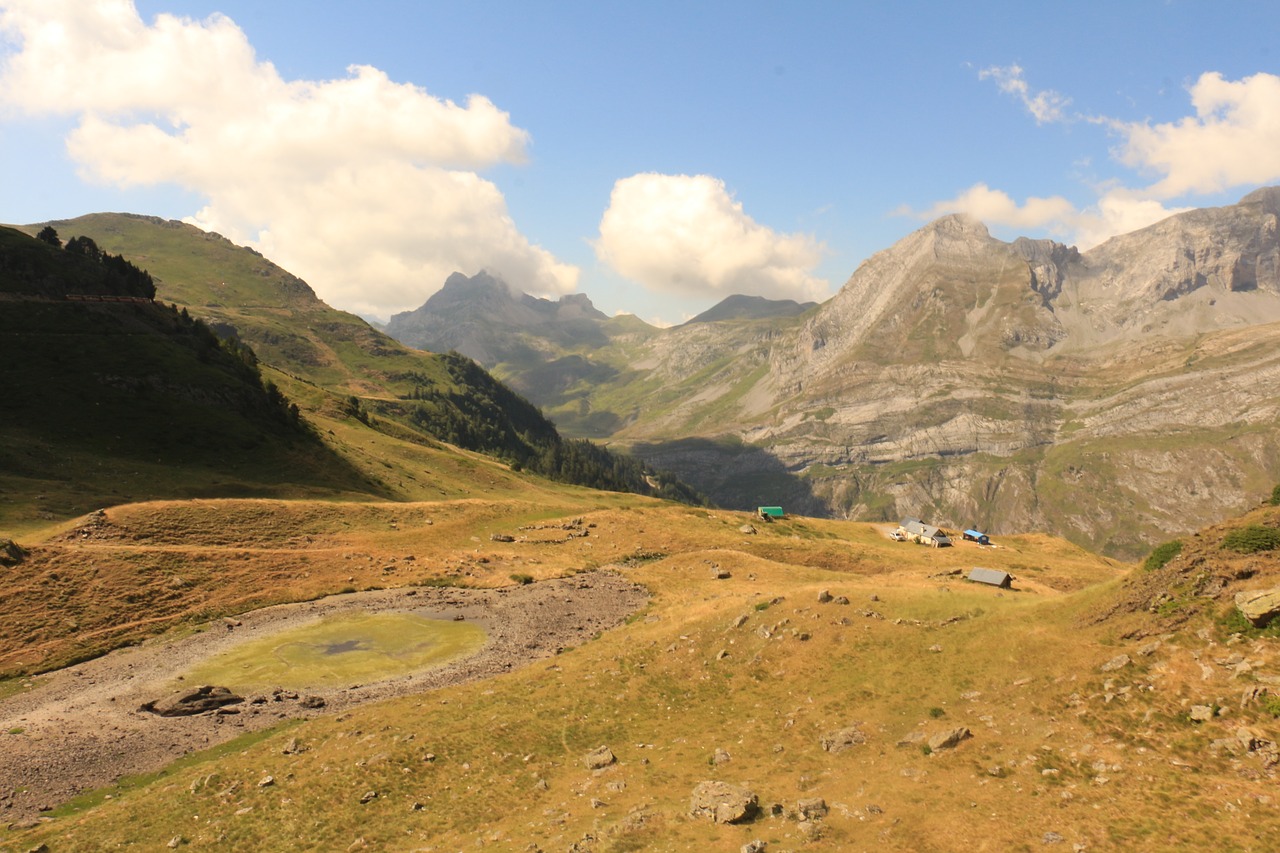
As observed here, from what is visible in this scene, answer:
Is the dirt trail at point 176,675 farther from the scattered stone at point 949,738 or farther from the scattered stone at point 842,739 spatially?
the scattered stone at point 949,738

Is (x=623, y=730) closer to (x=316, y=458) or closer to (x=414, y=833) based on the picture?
(x=414, y=833)

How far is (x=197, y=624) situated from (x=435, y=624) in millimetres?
16845

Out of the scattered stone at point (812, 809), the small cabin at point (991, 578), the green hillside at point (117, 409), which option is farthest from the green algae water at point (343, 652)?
the small cabin at point (991, 578)

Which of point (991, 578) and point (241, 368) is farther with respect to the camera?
point (241, 368)

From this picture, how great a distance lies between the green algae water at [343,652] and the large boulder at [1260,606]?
136ft

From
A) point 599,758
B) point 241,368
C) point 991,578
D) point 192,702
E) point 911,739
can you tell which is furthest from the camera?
point 241,368

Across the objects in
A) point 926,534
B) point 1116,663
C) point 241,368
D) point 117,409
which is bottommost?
point 926,534

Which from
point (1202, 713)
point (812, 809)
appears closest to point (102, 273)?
point (812, 809)

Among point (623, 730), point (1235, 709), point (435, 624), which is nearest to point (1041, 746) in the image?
point (1235, 709)

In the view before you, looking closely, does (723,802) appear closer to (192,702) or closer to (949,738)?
(949,738)

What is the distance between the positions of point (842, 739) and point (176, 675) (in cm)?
3877

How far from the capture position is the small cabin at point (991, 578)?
53812mm

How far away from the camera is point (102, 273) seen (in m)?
121

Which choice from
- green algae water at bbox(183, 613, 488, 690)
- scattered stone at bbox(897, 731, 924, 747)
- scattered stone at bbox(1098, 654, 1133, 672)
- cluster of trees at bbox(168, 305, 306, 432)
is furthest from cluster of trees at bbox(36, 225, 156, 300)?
scattered stone at bbox(1098, 654, 1133, 672)
